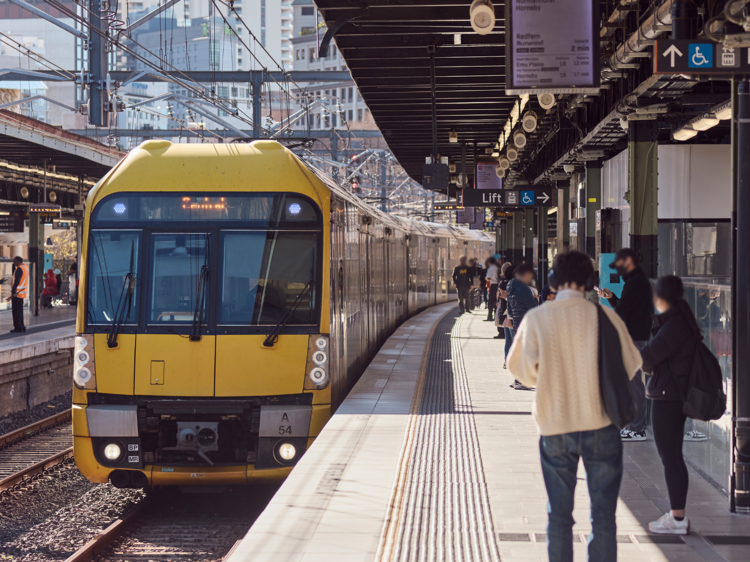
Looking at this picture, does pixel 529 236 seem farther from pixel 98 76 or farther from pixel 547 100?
pixel 98 76

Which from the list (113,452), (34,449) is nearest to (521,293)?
(113,452)

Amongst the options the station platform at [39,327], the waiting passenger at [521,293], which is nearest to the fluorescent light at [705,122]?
the waiting passenger at [521,293]

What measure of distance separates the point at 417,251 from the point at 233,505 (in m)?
18.3

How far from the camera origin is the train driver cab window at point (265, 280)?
7.97m

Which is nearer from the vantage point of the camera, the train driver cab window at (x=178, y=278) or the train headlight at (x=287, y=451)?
the train headlight at (x=287, y=451)

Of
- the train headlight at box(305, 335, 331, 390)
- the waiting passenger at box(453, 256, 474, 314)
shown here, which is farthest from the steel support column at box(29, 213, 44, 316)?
the train headlight at box(305, 335, 331, 390)

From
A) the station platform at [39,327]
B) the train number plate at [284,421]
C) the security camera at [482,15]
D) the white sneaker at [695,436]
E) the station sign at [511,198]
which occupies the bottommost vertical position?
the station platform at [39,327]

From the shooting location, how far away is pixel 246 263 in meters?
8.02

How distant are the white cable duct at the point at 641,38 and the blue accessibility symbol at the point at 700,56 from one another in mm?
1078

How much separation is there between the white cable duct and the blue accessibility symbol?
108cm

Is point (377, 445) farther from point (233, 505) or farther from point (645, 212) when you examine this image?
point (645, 212)

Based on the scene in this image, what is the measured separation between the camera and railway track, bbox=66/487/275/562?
7250mm

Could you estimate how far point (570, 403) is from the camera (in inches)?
173

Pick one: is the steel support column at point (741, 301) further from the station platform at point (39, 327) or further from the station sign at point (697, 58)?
the station platform at point (39, 327)
